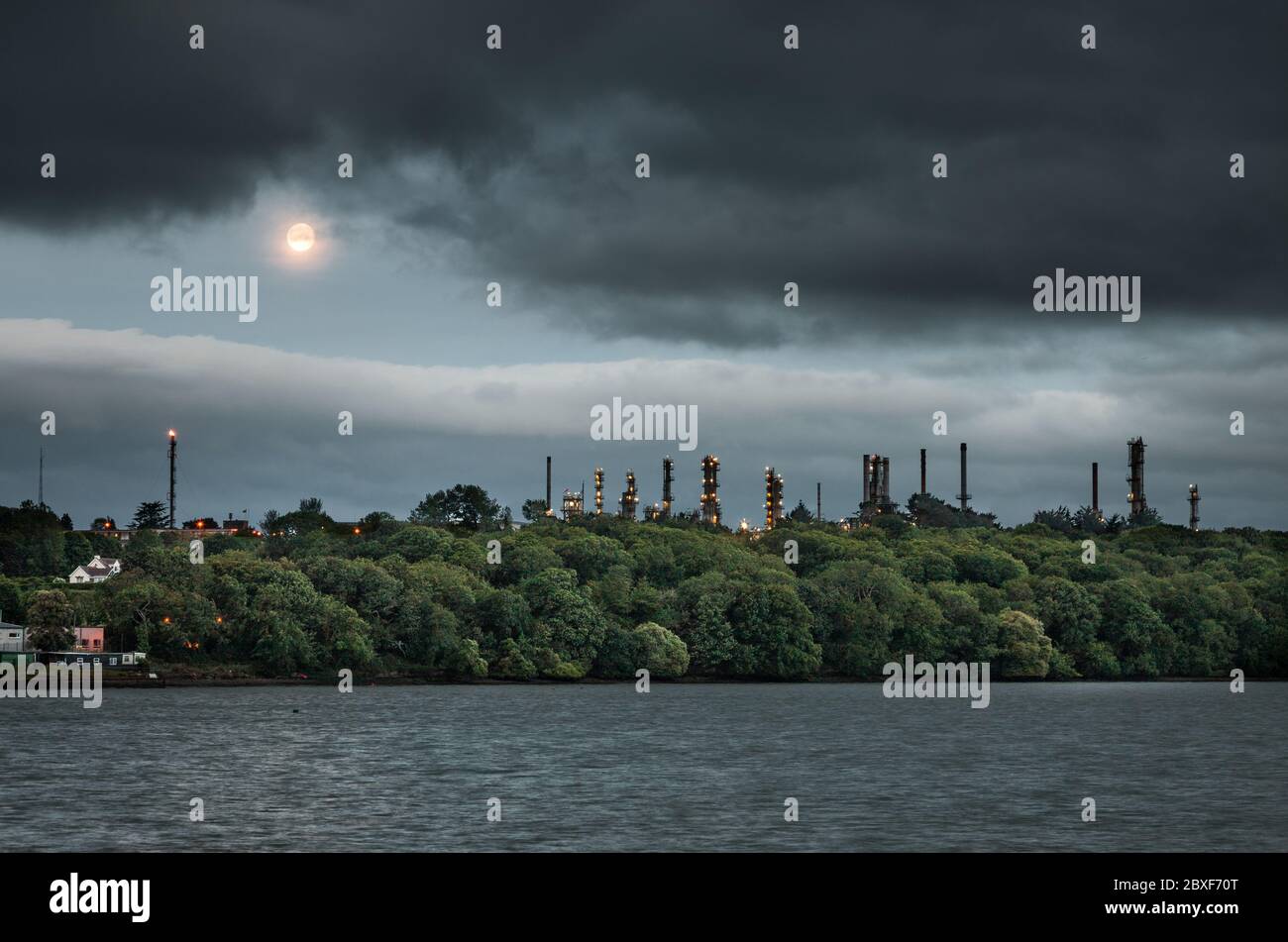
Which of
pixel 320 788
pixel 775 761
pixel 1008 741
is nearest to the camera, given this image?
pixel 320 788
